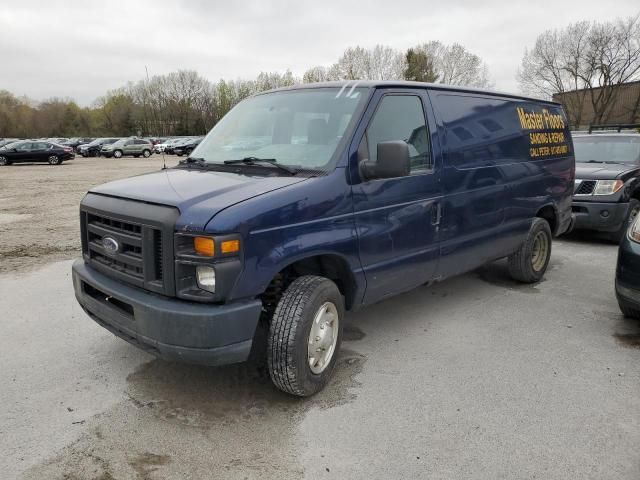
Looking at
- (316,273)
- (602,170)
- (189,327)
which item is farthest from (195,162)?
(602,170)

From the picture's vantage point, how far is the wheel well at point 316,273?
11.4 feet

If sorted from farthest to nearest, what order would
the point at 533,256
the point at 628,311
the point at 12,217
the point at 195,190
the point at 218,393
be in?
the point at 12,217
the point at 533,256
the point at 628,311
the point at 218,393
the point at 195,190

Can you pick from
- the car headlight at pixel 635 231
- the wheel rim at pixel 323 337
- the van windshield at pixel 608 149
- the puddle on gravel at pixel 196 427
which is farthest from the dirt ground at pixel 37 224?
the van windshield at pixel 608 149

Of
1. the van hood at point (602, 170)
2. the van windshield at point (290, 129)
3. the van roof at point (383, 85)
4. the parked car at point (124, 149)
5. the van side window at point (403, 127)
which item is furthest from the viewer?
the parked car at point (124, 149)

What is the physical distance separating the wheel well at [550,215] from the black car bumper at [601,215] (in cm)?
195

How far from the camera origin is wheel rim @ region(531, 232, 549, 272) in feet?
19.5

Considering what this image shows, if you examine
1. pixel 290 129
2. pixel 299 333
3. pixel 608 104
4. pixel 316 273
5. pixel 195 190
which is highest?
pixel 608 104

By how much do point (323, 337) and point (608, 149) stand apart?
26.5 ft

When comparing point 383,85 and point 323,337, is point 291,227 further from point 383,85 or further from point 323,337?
point 383,85

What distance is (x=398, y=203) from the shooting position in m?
3.86

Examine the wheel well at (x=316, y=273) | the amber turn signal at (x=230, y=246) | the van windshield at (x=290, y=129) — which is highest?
the van windshield at (x=290, y=129)

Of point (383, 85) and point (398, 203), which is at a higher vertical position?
point (383, 85)

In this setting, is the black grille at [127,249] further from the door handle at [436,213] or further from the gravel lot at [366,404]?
the door handle at [436,213]

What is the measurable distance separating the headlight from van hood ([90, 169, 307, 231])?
0.79ft
